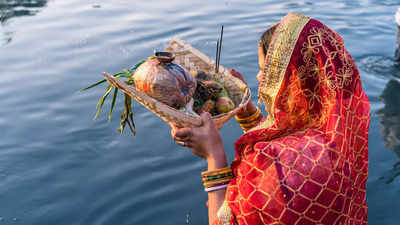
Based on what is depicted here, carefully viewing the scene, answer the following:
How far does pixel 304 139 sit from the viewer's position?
167cm

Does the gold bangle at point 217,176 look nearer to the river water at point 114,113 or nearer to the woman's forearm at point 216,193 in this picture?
the woman's forearm at point 216,193

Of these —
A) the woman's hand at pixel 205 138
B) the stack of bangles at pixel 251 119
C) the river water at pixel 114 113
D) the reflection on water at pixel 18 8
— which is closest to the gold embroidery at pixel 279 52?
the woman's hand at pixel 205 138

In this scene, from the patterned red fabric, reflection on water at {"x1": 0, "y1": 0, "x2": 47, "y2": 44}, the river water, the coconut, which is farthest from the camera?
reflection on water at {"x1": 0, "y1": 0, "x2": 47, "y2": 44}

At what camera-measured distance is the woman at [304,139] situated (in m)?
1.63

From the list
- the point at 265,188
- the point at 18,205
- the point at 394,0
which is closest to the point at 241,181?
the point at 265,188

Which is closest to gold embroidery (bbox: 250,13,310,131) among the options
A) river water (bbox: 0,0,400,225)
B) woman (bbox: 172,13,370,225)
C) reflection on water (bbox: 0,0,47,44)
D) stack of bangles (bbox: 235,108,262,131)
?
woman (bbox: 172,13,370,225)

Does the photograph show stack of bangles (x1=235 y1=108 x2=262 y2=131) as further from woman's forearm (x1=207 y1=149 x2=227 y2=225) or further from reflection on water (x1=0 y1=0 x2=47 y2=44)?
reflection on water (x1=0 y1=0 x2=47 y2=44)

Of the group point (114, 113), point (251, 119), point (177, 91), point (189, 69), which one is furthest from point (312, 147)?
point (114, 113)

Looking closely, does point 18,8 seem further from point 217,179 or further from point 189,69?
point 217,179

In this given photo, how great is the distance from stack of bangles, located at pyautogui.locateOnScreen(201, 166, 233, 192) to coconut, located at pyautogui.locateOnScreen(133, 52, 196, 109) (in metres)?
0.45

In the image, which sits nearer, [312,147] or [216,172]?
[312,147]

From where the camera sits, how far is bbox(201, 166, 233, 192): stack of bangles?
1.93 m

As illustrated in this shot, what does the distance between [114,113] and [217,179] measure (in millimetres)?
3633

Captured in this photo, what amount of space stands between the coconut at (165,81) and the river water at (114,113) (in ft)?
6.07
